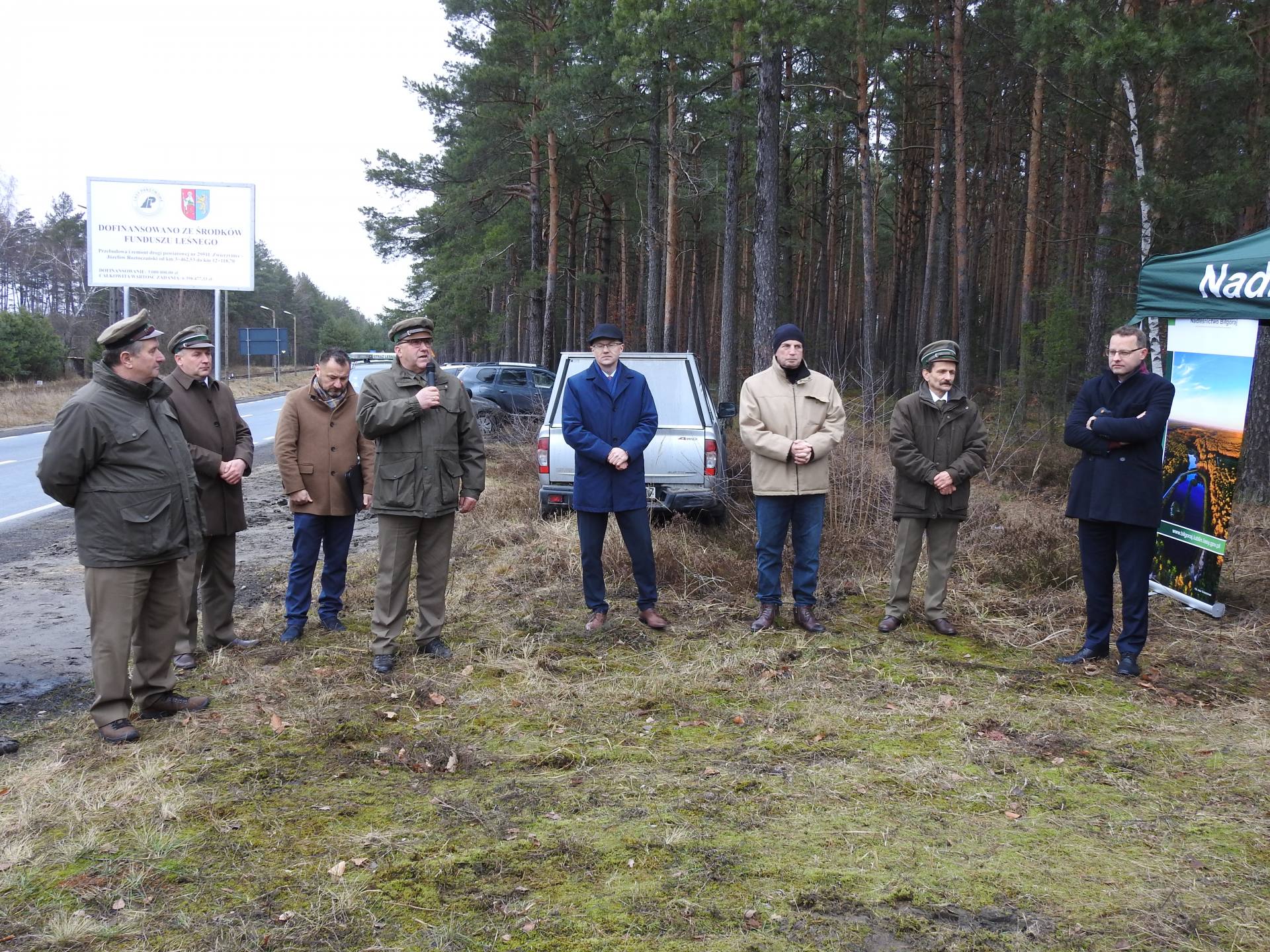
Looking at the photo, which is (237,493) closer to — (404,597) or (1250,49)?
(404,597)

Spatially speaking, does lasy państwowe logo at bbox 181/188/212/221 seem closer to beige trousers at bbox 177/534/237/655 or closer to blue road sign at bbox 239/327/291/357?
beige trousers at bbox 177/534/237/655

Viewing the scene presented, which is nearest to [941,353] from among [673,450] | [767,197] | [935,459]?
[935,459]

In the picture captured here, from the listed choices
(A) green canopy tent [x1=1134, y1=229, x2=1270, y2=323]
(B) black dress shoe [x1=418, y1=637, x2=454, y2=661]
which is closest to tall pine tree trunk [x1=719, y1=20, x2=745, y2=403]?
(A) green canopy tent [x1=1134, y1=229, x2=1270, y2=323]

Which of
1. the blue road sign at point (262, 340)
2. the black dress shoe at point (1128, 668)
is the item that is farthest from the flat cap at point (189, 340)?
the blue road sign at point (262, 340)

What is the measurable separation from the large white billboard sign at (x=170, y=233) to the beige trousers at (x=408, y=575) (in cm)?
2676

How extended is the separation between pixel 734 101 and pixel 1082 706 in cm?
1347

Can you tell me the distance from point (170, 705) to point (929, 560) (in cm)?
457

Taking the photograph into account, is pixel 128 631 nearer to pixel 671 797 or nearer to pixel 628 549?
pixel 671 797

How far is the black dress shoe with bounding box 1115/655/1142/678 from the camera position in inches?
215

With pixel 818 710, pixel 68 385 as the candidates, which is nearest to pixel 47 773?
pixel 818 710

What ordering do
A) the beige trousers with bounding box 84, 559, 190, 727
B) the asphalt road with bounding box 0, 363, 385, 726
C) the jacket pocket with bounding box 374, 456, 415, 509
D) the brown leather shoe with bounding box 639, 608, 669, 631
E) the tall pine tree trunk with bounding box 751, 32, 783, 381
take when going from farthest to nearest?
1. the tall pine tree trunk with bounding box 751, 32, 783, 381
2. the brown leather shoe with bounding box 639, 608, 669, 631
3. the jacket pocket with bounding box 374, 456, 415, 509
4. the asphalt road with bounding box 0, 363, 385, 726
5. the beige trousers with bounding box 84, 559, 190, 727

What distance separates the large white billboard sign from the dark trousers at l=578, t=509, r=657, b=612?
26.7m

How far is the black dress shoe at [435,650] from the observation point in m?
5.75

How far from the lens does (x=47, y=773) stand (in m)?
4.00
